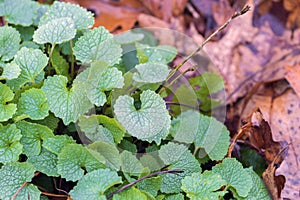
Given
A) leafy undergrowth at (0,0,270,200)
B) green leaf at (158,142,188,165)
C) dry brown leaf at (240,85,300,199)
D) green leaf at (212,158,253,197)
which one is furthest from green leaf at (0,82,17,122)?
dry brown leaf at (240,85,300,199)

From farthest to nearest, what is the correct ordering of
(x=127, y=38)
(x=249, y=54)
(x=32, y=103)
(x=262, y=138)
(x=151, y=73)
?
(x=249, y=54) < (x=127, y=38) < (x=262, y=138) < (x=151, y=73) < (x=32, y=103)

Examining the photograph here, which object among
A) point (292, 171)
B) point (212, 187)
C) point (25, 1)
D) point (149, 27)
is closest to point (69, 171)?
point (212, 187)

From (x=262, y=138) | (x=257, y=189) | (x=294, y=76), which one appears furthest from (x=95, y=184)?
(x=294, y=76)

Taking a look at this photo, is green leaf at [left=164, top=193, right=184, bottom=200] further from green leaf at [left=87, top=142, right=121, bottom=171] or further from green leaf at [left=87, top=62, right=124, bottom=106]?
green leaf at [left=87, top=62, right=124, bottom=106]

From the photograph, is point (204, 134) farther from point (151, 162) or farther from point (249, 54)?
point (249, 54)

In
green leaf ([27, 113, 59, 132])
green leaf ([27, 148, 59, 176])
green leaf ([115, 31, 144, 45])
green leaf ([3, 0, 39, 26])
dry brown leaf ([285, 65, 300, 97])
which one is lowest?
green leaf ([27, 148, 59, 176])

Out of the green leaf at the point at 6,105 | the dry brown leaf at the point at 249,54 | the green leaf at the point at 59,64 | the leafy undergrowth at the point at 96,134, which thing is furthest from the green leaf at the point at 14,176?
the dry brown leaf at the point at 249,54
